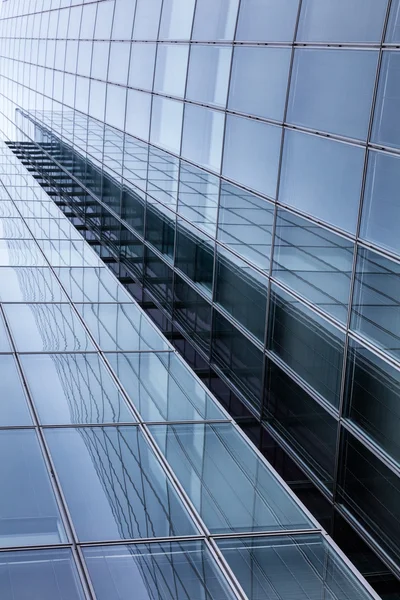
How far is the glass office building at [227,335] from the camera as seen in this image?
822cm

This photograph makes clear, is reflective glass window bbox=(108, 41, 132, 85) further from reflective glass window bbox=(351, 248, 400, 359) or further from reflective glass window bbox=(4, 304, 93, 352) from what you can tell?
reflective glass window bbox=(351, 248, 400, 359)

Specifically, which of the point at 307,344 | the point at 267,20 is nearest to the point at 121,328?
the point at 307,344

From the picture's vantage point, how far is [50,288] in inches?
650

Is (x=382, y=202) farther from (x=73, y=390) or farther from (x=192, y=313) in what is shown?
(x=192, y=313)

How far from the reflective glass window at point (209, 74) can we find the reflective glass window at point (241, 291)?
324 centimetres

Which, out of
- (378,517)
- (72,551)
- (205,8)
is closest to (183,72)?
(205,8)

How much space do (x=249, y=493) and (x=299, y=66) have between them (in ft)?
24.3

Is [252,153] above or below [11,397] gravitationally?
above

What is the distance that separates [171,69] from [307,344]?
9943 mm

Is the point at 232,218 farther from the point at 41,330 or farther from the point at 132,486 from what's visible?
the point at 132,486

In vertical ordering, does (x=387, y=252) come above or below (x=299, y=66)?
below

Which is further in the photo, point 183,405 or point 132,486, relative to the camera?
point 183,405

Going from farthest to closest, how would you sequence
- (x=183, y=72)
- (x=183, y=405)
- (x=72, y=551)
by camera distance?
(x=183, y=72)
(x=183, y=405)
(x=72, y=551)

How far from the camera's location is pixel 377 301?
37.5 feet
